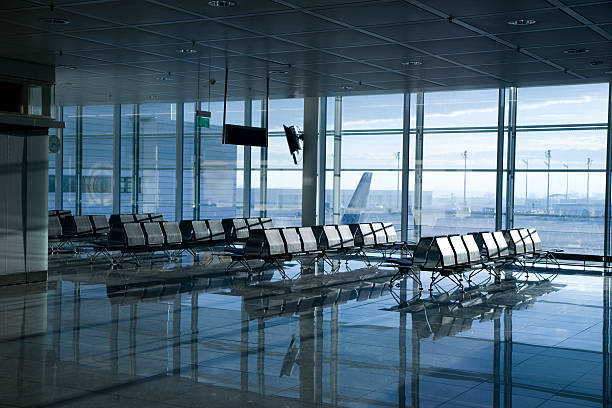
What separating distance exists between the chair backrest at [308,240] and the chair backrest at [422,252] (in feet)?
9.28

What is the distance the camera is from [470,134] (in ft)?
61.0

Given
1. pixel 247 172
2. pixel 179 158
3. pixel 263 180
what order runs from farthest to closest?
pixel 179 158 → pixel 247 172 → pixel 263 180

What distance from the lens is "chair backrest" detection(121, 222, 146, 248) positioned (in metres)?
14.5

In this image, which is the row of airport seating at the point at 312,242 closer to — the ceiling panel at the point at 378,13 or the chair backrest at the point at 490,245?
the chair backrest at the point at 490,245

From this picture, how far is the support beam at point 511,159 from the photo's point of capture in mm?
17453

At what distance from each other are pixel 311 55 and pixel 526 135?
1212cm

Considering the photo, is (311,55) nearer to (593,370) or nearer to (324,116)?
(593,370)

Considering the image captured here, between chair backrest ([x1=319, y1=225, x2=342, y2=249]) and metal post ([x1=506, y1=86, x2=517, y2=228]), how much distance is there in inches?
183

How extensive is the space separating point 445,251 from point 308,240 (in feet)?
11.2

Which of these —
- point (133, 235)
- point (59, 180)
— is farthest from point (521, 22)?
point (59, 180)

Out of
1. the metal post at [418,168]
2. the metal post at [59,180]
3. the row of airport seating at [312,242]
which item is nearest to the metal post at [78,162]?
the metal post at [59,180]

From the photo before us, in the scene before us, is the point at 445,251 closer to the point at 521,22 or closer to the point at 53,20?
the point at 521,22

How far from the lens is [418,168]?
18.8 meters

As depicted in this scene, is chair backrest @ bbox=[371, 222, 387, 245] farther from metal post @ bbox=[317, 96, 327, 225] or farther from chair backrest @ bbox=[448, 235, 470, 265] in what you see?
chair backrest @ bbox=[448, 235, 470, 265]
